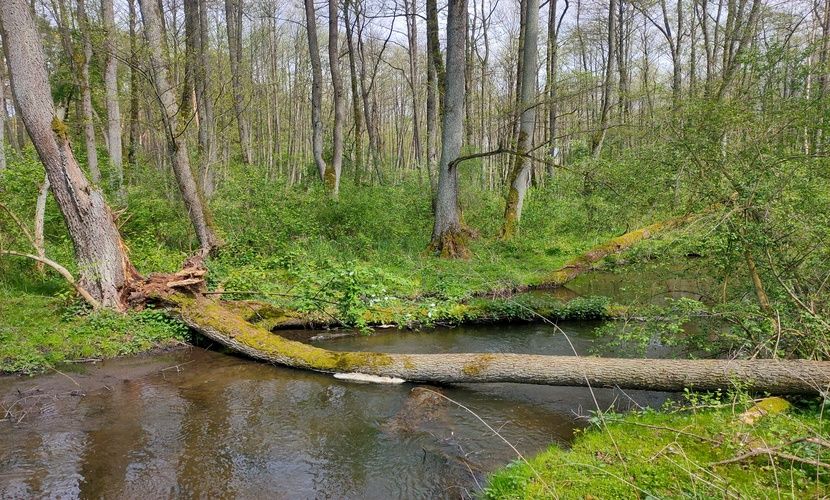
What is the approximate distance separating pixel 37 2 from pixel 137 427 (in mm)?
20041

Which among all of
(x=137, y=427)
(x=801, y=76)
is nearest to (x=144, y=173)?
(x=137, y=427)

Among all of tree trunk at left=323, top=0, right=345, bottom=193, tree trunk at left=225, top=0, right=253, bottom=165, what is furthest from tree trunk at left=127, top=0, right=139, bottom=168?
tree trunk at left=323, top=0, right=345, bottom=193

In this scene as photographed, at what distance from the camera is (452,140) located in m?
13.5

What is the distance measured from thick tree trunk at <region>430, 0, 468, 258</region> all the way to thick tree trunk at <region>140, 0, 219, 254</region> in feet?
19.3

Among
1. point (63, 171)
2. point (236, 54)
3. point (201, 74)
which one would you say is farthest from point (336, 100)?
point (63, 171)

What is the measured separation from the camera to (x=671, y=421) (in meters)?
4.80

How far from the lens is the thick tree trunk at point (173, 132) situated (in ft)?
33.9

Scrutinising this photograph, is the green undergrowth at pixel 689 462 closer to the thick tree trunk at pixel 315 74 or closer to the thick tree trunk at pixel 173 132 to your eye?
the thick tree trunk at pixel 173 132

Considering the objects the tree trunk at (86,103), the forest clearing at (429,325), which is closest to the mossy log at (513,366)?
the forest clearing at (429,325)

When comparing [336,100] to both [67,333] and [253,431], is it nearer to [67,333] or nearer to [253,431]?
[67,333]

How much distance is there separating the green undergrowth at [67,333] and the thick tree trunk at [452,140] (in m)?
7.37

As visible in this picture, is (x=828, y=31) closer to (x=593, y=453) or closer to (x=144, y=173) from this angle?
(x=593, y=453)

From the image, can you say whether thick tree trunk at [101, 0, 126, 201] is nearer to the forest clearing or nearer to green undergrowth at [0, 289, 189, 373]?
the forest clearing

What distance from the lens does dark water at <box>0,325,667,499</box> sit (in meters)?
4.50
